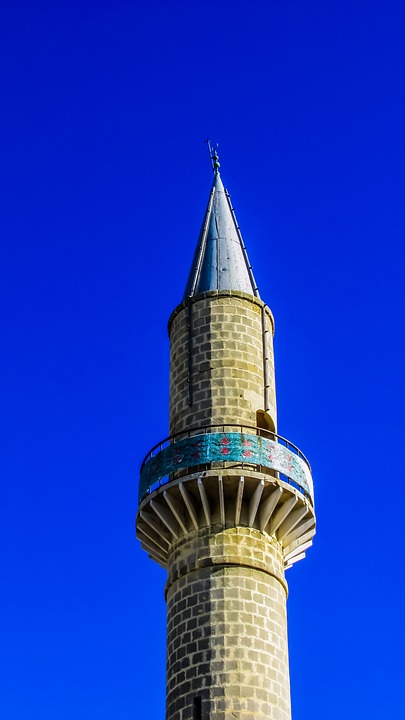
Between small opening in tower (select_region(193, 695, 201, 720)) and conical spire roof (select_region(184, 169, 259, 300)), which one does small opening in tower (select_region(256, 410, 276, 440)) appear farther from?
small opening in tower (select_region(193, 695, 201, 720))

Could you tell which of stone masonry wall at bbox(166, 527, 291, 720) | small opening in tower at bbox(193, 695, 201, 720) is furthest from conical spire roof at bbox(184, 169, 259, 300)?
small opening in tower at bbox(193, 695, 201, 720)

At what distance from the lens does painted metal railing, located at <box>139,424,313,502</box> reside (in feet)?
80.1

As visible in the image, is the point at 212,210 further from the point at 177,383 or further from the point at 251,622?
the point at 251,622

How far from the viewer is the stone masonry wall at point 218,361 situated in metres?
26.0

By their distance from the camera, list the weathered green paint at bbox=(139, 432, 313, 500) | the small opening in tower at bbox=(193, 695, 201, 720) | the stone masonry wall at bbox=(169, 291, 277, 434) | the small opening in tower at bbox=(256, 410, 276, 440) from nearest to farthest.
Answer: the small opening in tower at bbox=(193, 695, 201, 720), the weathered green paint at bbox=(139, 432, 313, 500), the stone masonry wall at bbox=(169, 291, 277, 434), the small opening in tower at bbox=(256, 410, 276, 440)

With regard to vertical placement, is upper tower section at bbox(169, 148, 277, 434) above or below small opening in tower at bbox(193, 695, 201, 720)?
above

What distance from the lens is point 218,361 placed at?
26516 mm

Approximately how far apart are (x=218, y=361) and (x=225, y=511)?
3.75 meters

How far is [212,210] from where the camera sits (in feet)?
99.7

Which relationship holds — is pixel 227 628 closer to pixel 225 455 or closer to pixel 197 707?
pixel 197 707

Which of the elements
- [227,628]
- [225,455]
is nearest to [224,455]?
[225,455]

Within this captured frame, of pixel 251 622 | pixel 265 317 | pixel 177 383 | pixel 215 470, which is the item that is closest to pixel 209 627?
pixel 251 622

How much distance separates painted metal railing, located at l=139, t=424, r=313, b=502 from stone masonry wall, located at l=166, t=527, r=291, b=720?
4.63 ft

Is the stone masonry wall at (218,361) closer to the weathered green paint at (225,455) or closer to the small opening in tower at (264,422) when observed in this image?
the small opening in tower at (264,422)
